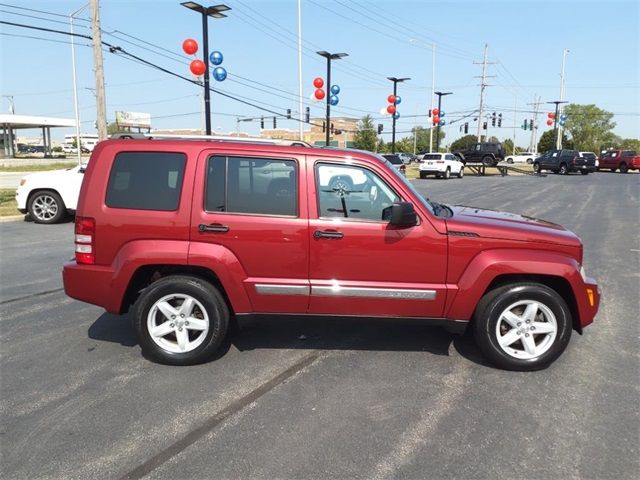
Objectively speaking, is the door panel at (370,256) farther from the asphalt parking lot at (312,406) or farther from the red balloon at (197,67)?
the red balloon at (197,67)

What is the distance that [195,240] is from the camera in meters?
4.00

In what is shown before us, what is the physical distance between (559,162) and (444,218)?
139ft

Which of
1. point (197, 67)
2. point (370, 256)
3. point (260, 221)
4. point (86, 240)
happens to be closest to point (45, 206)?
point (197, 67)

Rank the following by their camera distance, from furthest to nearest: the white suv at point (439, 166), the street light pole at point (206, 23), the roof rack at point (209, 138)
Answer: the white suv at point (439, 166) → the street light pole at point (206, 23) → the roof rack at point (209, 138)

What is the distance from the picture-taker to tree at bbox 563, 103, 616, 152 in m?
116

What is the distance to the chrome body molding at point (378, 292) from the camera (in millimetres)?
3996

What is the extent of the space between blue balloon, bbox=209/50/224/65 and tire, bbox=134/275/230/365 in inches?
634

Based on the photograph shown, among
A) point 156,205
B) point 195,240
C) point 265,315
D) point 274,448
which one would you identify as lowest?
point 274,448

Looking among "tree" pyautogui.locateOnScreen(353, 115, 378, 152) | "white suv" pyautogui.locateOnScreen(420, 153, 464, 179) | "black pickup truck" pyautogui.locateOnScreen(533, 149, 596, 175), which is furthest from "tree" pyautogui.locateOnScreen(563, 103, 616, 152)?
"white suv" pyautogui.locateOnScreen(420, 153, 464, 179)

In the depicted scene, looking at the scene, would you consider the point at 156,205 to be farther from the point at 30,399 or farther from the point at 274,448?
the point at 274,448

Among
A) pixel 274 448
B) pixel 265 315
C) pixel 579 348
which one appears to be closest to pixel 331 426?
pixel 274 448

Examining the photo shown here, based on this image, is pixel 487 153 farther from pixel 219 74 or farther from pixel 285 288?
pixel 285 288

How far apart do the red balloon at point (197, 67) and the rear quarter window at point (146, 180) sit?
12985 millimetres

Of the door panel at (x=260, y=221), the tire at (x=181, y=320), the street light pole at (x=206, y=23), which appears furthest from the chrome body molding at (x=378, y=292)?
the street light pole at (x=206, y=23)
